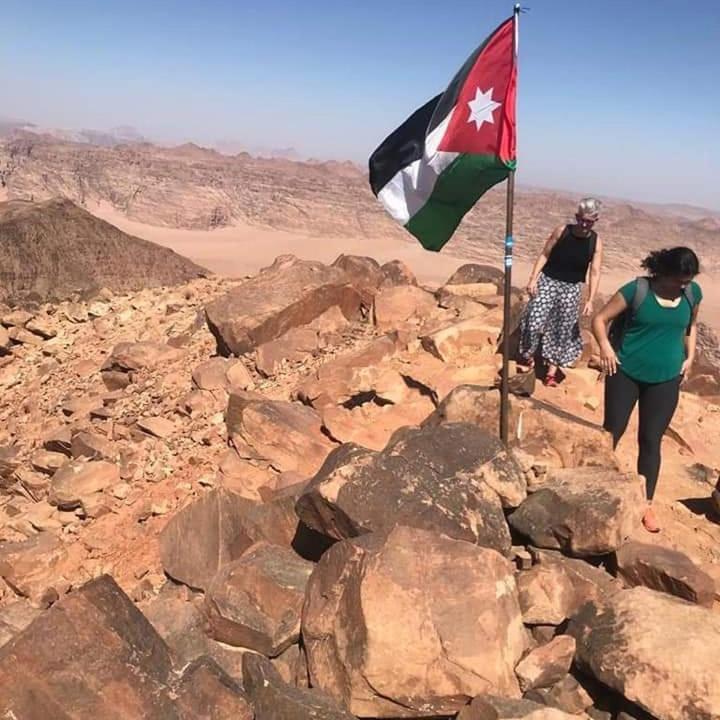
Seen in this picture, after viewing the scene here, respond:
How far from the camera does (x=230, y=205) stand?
39.8m

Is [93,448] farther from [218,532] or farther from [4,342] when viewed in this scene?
[4,342]

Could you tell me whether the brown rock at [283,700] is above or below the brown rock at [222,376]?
below

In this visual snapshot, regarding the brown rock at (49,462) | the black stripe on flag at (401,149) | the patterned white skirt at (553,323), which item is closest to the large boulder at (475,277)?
the patterned white skirt at (553,323)

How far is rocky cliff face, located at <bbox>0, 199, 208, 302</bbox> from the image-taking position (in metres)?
11.0

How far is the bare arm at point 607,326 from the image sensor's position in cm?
430

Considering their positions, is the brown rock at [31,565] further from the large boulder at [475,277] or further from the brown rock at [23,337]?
the large boulder at [475,277]

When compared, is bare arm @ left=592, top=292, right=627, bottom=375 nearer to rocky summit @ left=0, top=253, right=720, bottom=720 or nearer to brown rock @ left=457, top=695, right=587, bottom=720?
rocky summit @ left=0, top=253, right=720, bottom=720

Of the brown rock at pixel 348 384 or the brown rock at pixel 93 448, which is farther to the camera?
the brown rock at pixel 348 384

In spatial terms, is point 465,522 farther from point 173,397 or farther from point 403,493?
point 173,397

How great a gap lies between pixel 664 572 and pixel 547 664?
89cm

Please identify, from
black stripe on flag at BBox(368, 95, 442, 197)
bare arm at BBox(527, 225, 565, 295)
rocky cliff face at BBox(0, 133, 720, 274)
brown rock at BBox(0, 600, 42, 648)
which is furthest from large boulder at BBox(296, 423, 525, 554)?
rocky cliff face at BBox(0, 133, 720, 274)

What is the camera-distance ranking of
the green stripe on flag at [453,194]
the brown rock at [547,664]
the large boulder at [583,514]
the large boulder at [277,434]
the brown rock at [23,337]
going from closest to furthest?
the brown rock at [547,664], the large boulder at [583,514], the green stripe on flag at [453,194], the large boulder at [277,434], the brown rock at [23,337]

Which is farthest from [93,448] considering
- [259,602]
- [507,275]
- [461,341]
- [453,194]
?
[507,275]

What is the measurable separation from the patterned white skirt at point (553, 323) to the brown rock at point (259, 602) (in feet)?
11.0
